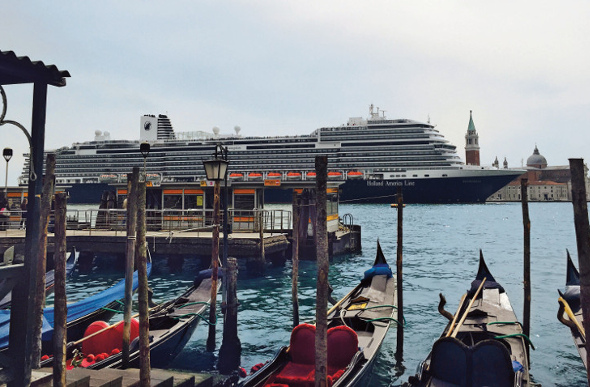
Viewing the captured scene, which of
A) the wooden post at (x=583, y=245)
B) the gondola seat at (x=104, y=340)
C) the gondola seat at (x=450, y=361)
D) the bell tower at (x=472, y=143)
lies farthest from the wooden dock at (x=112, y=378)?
the bell tower at (x=472, y=143)

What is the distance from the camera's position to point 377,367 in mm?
8766

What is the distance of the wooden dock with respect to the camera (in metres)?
4.62

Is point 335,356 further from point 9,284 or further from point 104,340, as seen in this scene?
point 9,284

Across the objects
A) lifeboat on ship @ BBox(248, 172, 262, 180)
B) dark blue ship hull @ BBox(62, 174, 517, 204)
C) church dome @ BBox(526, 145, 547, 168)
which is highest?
church dome @ BBox(526, 145, 547, 168)

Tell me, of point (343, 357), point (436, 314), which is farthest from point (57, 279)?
point (436, 314)

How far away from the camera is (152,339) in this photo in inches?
298

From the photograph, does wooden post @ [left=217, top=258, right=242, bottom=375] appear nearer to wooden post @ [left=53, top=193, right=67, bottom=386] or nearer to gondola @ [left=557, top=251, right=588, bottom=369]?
wooden post @ [left=53, top=193, right=67, bottom=386]

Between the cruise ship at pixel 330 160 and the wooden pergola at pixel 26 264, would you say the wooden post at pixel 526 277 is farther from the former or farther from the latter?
the cruise ship at pixel 330 160

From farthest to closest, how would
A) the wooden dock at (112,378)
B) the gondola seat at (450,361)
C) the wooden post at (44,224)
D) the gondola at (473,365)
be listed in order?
the gondola seat at (450,361), the gondola at (473,365), the wooden post at (44,224), the wooden dock at (112,378)

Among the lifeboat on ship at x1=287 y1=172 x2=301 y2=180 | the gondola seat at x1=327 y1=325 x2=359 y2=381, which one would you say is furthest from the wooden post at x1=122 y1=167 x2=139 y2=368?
the lifeboat on ship at x1=287 y1=172 x2=301 y2=180

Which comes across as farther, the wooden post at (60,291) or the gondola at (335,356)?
the gondola at (335,356)

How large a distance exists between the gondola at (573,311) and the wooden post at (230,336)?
5854 millimetres

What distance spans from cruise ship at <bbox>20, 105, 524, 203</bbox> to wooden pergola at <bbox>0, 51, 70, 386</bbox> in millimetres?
66743

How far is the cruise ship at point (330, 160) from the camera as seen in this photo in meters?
74.7
